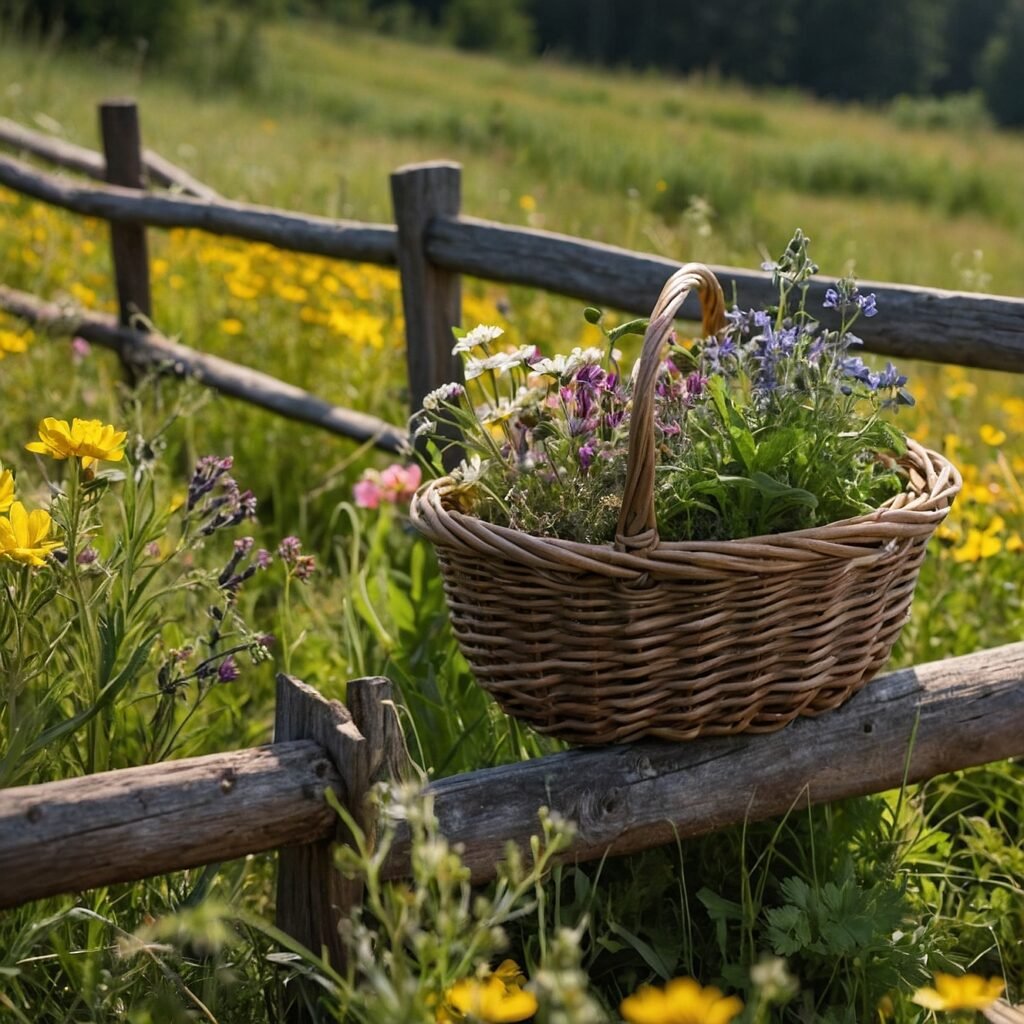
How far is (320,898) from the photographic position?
1.41 metres

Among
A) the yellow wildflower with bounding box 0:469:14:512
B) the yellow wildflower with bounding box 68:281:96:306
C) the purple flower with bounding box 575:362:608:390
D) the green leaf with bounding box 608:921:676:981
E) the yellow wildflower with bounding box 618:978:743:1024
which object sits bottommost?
the green leaf with bounding box 608:921:676:981

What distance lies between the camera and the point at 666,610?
1415mm

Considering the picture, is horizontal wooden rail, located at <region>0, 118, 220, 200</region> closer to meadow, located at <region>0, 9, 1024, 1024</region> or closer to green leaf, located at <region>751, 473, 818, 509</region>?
meadow, located at <region>0, 9, 1024, 1024</region>

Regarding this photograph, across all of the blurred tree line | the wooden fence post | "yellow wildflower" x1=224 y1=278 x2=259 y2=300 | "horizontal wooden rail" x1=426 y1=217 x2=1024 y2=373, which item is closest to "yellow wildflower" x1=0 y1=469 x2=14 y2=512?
"horizontal wooden rail" x1=426 y1=217 x2=1024 y2=373

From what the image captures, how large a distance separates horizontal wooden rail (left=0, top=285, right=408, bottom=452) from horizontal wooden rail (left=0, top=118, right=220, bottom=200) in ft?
2.32

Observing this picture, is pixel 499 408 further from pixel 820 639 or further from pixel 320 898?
pixel 320 898

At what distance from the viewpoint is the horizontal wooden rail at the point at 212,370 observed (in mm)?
3176

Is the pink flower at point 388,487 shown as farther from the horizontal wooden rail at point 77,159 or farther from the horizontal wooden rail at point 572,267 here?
the horizontal wooden rail at point 77,159

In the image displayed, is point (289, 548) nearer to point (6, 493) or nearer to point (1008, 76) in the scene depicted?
point (6, 493)

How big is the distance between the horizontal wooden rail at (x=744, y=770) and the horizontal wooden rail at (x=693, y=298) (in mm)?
573

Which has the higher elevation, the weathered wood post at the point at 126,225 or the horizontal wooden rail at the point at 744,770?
the weathered wood post at the point at 126,225

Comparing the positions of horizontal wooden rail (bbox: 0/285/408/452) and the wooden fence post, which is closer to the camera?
the wooden fence post

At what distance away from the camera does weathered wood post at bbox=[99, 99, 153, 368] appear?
4.00 m

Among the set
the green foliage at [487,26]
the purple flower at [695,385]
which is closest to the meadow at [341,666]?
the purple flower at [695,385]
